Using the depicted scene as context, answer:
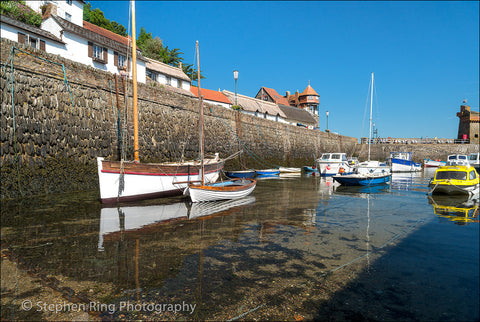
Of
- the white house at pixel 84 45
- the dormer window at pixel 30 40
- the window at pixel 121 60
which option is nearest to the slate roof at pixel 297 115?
the window at pixel 121 60

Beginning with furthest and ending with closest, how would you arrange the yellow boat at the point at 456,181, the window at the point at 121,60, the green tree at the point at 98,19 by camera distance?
the green tree at the point at 98,19, the window at the point at 121,60, the yellow boat at the point at 456,181

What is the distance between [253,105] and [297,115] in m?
15.3

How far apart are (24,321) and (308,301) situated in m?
3.84

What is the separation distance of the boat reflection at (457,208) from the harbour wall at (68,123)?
44.5 feet

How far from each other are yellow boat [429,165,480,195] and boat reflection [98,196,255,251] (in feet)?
34.7

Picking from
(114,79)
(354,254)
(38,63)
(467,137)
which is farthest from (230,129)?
(467,137)

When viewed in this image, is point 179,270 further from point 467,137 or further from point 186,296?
point 467,137

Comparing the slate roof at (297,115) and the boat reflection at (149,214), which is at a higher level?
the slate roof at (297,115)

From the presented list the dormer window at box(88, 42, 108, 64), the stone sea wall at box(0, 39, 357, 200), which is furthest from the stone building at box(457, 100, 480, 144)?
the dormer window at box(88, 42, 108, 64)

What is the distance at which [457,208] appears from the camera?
37.9ft

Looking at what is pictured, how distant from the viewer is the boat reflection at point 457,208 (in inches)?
377

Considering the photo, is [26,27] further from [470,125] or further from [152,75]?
[470,125]

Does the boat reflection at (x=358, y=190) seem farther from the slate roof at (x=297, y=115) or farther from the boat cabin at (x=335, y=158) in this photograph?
the slate roof at (x=297, y=115)

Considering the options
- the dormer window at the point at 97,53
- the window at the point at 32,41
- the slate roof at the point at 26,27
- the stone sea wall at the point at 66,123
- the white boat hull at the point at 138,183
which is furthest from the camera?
the dormer window at the point at 97,53
